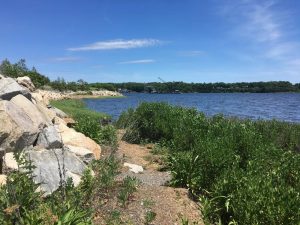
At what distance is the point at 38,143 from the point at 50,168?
1913mm

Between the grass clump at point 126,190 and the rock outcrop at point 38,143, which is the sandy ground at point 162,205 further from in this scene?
the rock outcrop at point 38,143

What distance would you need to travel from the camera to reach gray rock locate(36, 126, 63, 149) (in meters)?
9.38

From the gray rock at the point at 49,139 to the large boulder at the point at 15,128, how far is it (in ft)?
0.44

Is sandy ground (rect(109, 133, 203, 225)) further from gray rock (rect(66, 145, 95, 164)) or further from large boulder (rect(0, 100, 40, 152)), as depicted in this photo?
large boulder (rect(0, 100, 40, 152))

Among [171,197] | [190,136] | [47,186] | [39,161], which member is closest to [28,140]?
[39,161]

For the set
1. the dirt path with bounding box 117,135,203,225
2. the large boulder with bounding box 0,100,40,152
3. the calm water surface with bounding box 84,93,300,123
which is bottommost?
the calm water surface with bounding box 84,93,300,123

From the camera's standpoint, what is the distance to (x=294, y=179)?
8.77m

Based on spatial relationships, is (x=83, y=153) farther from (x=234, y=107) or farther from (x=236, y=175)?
(x=234, y=107)

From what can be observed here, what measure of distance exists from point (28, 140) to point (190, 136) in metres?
5.51

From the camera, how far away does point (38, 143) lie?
951 cm

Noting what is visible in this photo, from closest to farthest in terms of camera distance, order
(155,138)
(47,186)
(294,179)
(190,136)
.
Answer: (47,186) → (294,179) → (190,136) → (155,138)

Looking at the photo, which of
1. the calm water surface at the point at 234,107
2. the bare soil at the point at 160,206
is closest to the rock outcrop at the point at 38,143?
the bare soil at the point at 160,206

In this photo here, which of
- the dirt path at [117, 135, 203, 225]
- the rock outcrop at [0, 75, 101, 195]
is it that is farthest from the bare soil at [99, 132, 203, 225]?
the rock outcrop at [0, 75, 101, 195]

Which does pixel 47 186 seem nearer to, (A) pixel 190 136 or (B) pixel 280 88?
(A) pixel 190 136
